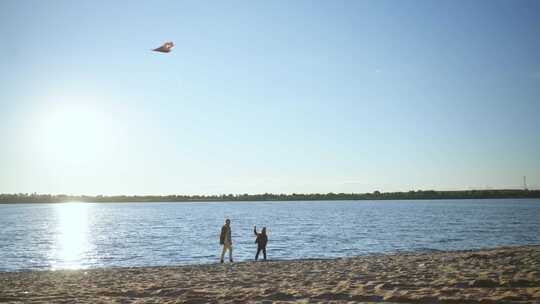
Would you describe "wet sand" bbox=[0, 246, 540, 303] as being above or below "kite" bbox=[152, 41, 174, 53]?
below

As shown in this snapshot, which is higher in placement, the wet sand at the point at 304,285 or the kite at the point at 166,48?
the kite at the point at 166,48

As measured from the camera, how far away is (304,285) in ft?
40.9

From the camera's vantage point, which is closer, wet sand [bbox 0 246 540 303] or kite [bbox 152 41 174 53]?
wet sand [bbox 0 246 540 303]

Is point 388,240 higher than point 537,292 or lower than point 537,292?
lower

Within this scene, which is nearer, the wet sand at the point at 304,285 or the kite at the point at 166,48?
the wet sand at the point at 304,285

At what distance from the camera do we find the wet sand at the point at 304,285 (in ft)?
32.9

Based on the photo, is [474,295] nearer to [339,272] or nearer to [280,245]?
[339,272]

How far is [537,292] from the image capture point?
9.34 meters

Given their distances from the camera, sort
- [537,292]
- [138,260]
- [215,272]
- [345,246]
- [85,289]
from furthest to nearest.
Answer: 1. [345,246]
2. [138,260]
3. [215,272]
4. [85,289]
5. [537,292]

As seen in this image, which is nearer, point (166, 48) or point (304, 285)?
point (304, 285)

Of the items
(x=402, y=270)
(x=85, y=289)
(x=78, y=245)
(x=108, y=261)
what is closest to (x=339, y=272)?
(x=402, y=270)

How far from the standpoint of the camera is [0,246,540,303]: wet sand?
10.0 meters

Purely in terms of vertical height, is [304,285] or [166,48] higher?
[166,48]

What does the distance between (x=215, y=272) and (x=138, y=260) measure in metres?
11.9
